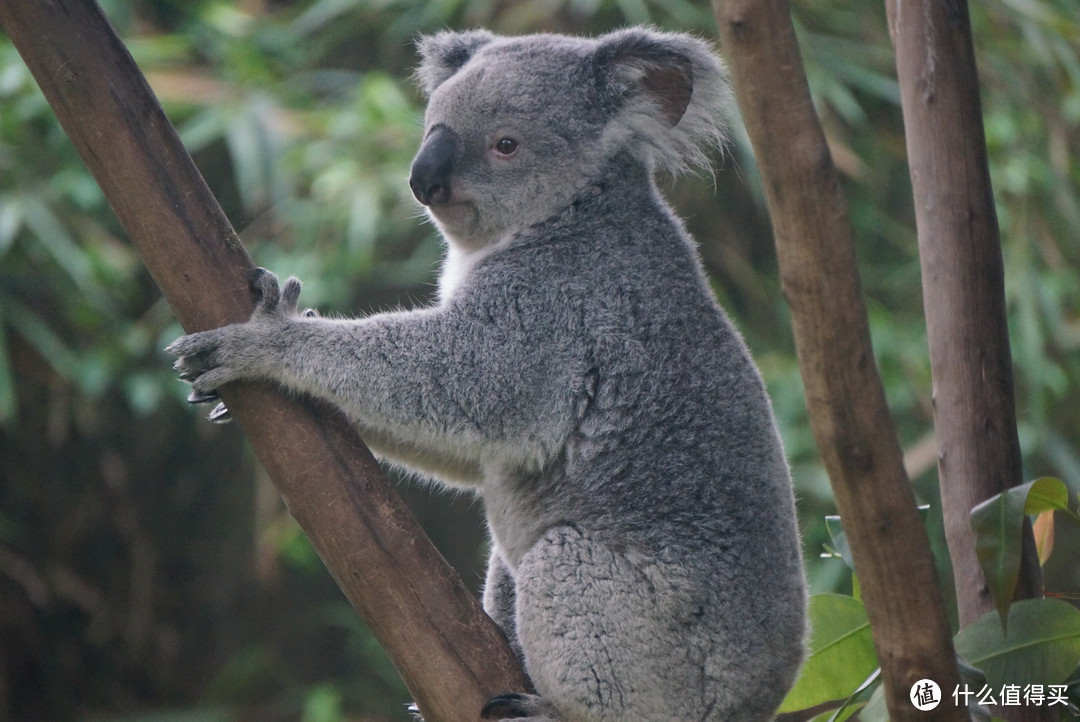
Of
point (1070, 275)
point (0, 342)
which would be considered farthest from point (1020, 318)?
point (0, 342)

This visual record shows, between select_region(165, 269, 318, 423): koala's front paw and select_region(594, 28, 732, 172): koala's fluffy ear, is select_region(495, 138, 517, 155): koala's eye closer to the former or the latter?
select_region(594, 28, 732, 172): koala's fluffy ear

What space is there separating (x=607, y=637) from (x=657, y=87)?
46.1 inches

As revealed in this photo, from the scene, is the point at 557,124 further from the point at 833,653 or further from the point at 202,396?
the point at 833,653

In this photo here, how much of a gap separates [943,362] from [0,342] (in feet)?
11.5

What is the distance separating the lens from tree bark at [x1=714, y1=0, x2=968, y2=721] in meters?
1.17

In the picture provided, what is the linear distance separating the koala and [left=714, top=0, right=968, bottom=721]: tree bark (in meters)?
0.55

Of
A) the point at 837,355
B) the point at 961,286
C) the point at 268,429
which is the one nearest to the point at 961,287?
the point at 961,286

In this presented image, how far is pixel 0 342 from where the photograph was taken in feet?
13.2

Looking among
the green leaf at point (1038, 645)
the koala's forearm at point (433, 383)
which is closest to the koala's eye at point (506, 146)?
the koala's forearm at point (433, 383)

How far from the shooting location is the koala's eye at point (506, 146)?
2221 mm

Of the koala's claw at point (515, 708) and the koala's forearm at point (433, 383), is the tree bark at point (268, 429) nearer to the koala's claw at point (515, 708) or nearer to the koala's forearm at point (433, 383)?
the koala's claw at point (515, 708)

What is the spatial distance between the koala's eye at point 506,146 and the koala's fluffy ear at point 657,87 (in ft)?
0.67

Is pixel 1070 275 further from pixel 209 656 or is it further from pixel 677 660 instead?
pixel 209 656

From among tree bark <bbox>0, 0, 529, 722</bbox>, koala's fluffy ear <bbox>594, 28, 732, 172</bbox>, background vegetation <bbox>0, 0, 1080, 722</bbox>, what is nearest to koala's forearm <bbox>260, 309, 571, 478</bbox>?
tree bark <bbox>0, 0, 529, 722</bbox>
